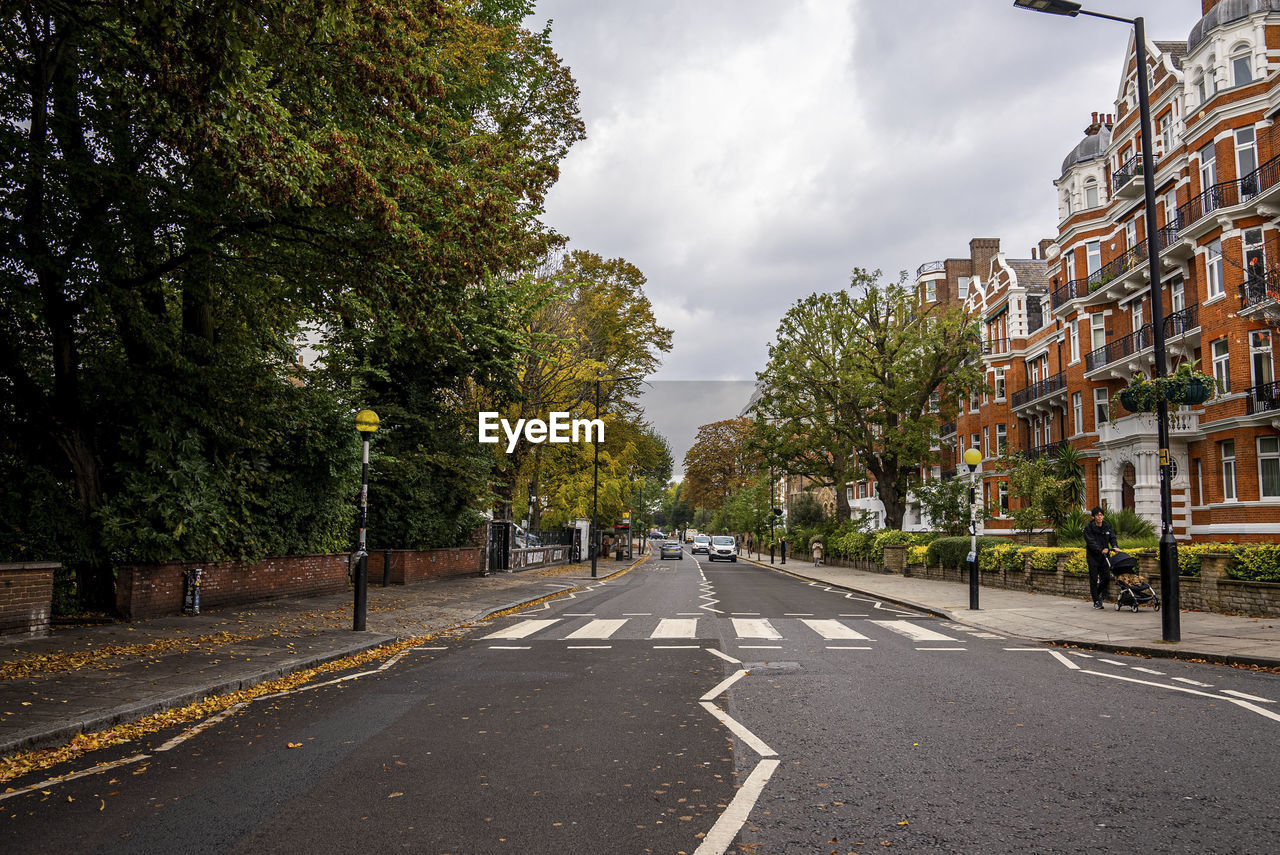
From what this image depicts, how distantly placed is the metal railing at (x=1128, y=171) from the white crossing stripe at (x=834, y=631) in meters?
26.4

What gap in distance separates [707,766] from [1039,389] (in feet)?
143

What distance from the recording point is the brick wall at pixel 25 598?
35.9 ft

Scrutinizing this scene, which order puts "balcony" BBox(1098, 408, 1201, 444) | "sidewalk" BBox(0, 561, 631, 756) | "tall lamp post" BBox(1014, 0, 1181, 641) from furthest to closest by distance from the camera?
"balcony" BBox(1098, 408, 1201, 444) → "tall lamp post" BBox(1014, 0, 1181, 641) → "sidewalk" BBox(0, 561, 631, 756)

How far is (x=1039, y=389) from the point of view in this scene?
144 ft

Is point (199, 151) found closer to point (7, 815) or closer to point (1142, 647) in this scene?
point (7, 815)

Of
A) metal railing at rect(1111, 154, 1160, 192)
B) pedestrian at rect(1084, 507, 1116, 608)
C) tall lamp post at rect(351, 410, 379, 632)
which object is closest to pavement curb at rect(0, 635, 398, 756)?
tall lamp post at rect(351, 410, 379, 632)

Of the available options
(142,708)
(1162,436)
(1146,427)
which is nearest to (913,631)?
(1162,436)

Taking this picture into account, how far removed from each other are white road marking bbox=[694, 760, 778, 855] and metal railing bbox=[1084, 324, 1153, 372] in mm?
32956

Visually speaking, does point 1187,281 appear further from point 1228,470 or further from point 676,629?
point 676,629

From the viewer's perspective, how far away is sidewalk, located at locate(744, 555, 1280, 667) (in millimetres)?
10875

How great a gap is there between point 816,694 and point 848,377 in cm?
3126

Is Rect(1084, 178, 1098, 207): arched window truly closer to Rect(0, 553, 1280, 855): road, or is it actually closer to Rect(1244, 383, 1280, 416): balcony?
Rect(1244, 383, 1280, 416): balcony

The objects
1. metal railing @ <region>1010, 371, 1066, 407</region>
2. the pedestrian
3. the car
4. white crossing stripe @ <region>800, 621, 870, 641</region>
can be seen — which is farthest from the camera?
the car

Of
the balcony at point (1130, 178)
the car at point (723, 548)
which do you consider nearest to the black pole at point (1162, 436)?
the balcony at point (1130, 178)
